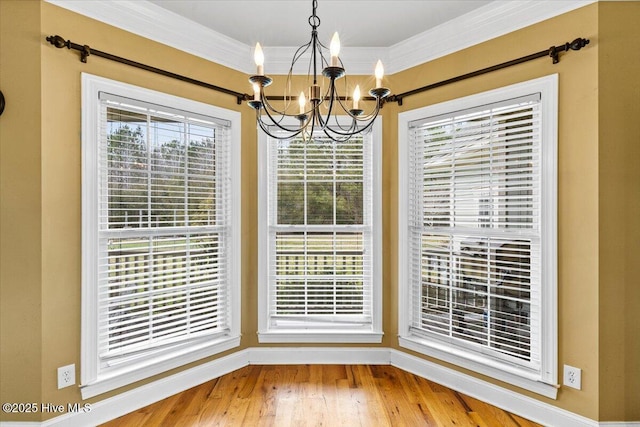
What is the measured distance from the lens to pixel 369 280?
10.0 feet

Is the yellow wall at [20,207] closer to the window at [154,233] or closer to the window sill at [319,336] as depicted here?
the window at [154,233]

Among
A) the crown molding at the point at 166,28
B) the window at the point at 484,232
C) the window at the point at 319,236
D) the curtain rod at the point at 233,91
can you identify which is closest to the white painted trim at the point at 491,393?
the window at the point at 484,232

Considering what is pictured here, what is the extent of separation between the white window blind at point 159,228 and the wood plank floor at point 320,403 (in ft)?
1.42

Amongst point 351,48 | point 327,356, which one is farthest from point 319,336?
point 351,48

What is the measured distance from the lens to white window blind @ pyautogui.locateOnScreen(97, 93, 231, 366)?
2.29 m

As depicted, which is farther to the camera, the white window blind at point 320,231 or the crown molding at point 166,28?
the white window blind at point 320,231

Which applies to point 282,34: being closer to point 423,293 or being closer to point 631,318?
point 423,293

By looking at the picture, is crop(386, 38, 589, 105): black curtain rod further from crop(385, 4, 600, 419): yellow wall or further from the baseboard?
Result: the baseboard

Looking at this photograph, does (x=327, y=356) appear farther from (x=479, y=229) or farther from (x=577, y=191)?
(x=577, y=191)

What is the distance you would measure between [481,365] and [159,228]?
98.4 inches

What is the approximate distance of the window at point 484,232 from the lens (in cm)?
218

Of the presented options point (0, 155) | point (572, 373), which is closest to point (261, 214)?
point (0, 155)

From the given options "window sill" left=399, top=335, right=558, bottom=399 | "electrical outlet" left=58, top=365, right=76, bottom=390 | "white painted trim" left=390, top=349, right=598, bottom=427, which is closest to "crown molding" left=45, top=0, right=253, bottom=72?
"electrical outlet" left=58, top=365, right=76, bottom=390

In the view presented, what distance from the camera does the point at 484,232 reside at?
247 cm
